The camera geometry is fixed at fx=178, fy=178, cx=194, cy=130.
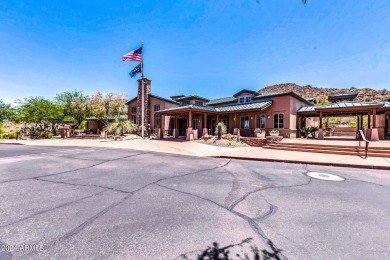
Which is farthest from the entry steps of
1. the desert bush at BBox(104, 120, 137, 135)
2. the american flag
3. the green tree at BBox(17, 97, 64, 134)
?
the green tree at BBox(17, 97, 64, 134)

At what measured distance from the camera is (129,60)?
20094 mm

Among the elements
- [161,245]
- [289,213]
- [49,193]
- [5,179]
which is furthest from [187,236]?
[5,179]

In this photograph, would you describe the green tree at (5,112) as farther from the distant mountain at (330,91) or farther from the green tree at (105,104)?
the distant mountain at (330,91)

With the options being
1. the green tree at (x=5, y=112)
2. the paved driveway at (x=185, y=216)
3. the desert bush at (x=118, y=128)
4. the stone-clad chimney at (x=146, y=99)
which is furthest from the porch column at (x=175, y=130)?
the green tree at (x=5, y=112)

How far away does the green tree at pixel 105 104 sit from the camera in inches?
1030

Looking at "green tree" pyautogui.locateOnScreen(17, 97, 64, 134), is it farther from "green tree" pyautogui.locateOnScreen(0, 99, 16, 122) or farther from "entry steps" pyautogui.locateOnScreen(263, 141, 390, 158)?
"entry steps" pyautogui.locateOnScreen(263, 141, 390, 158)

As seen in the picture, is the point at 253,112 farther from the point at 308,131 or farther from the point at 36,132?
the point at 36,132

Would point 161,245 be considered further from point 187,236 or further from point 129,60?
point 129,60

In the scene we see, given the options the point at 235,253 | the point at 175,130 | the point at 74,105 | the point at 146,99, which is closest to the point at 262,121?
the point at 175,130

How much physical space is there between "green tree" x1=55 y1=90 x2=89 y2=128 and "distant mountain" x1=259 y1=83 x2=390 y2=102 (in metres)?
56.1

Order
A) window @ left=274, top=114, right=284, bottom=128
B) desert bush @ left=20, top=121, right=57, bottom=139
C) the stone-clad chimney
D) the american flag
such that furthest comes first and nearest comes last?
the stone-clad chimney, desert bush @ left=20, top=121, right=57, bottom=139, window @ left=274, top=114, right=284, bottom=128, the american flag

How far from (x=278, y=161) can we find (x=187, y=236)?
333 inches

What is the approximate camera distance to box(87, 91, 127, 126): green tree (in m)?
26.2

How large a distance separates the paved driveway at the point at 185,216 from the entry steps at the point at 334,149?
653 cm
